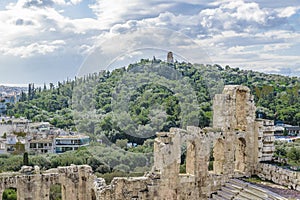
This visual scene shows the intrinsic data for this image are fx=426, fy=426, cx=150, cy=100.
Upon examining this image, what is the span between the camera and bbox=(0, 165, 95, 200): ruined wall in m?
19.9

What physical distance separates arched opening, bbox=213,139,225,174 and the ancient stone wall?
7.06ft

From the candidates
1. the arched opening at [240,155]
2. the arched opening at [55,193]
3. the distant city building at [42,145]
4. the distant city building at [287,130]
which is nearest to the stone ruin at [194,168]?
the arched opening at [240,155]

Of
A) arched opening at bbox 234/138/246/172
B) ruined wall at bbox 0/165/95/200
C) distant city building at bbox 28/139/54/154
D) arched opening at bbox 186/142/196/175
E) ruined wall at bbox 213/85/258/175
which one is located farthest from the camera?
distant city building at bbox 28/139/54/154

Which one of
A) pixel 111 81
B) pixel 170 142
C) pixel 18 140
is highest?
pixel 111 81

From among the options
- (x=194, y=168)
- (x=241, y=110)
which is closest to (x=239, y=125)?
(x=241, y=110)

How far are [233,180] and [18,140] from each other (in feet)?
167

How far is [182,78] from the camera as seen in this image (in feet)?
165

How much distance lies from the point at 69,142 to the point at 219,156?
131 ft

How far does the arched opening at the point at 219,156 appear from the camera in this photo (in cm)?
2334

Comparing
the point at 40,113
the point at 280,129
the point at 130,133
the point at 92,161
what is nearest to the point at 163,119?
the point at 130,133

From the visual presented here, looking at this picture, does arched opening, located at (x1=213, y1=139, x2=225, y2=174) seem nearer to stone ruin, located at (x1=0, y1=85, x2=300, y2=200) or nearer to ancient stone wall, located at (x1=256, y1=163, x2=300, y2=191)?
stone ruin, located at (x1=0, y1=85, x2=300, y2=200)

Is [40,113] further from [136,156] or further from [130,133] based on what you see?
[136,156]

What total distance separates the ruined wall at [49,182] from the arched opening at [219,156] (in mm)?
6960

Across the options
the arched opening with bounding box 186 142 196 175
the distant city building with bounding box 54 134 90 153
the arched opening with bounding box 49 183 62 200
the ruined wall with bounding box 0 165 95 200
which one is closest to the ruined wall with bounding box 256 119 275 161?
the arched opening with bounding box 186 142 196 175
